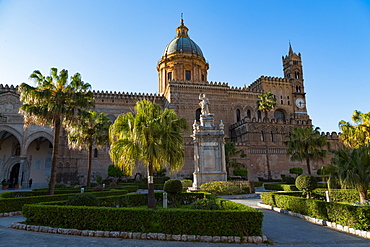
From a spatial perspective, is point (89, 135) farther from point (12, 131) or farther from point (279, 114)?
point (279, 114)

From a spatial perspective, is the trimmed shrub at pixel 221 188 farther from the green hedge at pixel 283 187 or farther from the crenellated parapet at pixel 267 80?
the crenellated parapet at pixel 267 80

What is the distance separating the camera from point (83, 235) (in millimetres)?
7336

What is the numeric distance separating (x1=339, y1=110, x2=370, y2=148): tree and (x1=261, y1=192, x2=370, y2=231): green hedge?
506 inches

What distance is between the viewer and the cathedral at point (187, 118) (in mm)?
30750

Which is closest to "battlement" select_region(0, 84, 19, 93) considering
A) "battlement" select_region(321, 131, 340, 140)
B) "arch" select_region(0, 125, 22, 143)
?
"arch" select_region(0, 125, 22, 143)

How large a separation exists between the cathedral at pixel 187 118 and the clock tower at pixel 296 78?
17 cm

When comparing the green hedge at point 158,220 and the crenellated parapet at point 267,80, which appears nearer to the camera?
the green hedge at point 158,220

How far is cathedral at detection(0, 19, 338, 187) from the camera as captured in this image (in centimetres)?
3075

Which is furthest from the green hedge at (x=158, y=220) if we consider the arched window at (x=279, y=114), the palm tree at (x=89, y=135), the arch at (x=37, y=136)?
the arched window at (x=279, y=114)

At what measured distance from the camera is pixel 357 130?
20953 millimetres

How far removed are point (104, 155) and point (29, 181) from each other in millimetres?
8962

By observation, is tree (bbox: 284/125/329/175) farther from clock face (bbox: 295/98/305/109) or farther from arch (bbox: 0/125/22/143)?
arch (bbox: 0/125/22/143)

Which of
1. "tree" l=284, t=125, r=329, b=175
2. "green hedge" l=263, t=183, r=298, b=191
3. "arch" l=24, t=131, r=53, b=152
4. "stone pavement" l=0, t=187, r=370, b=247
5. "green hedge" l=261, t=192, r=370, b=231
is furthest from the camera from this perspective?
"arch" l=24, t=131, r=53, b=152

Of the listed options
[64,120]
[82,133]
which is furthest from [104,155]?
[64,120]
